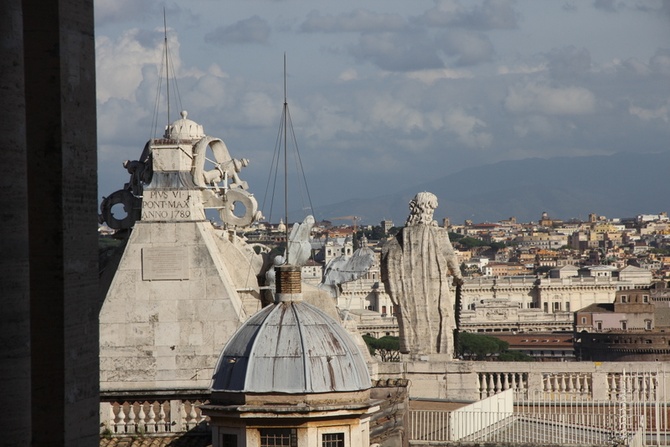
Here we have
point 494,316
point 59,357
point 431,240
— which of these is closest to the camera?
point 59,357

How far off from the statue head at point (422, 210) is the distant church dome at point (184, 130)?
3917 millimetres

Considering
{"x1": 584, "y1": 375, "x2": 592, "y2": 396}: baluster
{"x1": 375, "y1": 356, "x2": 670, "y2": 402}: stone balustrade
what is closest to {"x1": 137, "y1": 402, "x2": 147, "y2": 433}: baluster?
{"x1": 375, "y1": 356, "x2": 670, "y2": 402}: stone balustrade

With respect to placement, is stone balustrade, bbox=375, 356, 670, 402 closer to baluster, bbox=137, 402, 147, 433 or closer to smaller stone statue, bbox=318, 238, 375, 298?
smaller stone statue, bbox=318, 238, 375, 298

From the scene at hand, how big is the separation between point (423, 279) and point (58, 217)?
44.7 ft

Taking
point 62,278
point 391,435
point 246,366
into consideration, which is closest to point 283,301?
point 246,366

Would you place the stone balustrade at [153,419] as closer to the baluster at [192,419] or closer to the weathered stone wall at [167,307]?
the baluster at [192,419]

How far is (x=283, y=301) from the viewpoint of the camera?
11.5 metres

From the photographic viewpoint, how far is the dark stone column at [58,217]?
609cm

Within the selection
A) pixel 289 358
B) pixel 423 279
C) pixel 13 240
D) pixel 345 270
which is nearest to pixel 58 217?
pixel 13 240

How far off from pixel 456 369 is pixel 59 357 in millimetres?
13685

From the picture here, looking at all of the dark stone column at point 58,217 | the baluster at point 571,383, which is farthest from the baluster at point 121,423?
the baluster at point 571,383

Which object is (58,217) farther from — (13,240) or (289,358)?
(289,358)

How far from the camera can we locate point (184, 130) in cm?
1620

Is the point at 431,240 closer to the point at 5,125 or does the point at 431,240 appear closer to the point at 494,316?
the point at 5,125
